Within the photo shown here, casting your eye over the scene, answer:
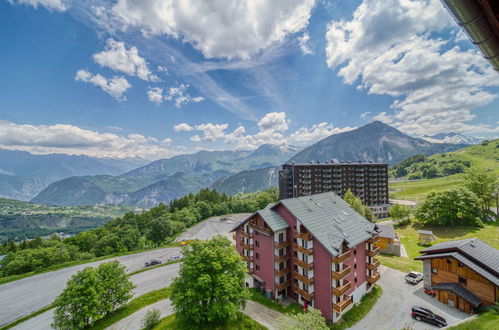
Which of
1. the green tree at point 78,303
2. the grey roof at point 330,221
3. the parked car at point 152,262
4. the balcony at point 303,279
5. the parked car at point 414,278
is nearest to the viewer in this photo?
the green tree at point 78,303

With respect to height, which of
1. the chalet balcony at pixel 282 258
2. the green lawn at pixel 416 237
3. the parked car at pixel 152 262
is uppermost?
the chalet balcony at pixel 282 258

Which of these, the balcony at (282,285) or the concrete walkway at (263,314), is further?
the balcony at (282,285)

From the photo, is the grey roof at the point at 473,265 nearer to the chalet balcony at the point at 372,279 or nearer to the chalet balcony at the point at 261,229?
the chalet balcony at the point at 372,279

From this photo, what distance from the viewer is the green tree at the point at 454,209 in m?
67.3

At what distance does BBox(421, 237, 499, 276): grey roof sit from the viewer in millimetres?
30022

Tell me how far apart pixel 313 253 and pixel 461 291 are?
2195 cm

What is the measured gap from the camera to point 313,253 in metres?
31.7

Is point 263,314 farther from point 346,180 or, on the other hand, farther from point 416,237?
point 346,180

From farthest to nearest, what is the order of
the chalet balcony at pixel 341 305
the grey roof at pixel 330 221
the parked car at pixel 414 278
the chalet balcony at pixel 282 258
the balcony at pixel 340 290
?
1. the parked car at pixel 414 278
2. the chalet balcony at pixel 282 258
3. the grey roof at pixel 330 221
4. the balcony at pixel 340 290
5. the chalet balcony at pixel 341 305

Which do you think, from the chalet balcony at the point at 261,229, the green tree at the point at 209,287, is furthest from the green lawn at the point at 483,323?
the green tree at the point at 209,287

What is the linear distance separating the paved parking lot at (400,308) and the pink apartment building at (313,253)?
2893 millimetres

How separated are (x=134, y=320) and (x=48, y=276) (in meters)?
41.6

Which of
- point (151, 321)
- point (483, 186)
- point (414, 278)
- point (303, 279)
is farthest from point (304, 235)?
point (483, 186)

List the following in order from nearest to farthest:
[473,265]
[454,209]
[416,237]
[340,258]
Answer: [340,258]
[473,265]
[416,237]
[454,209]
